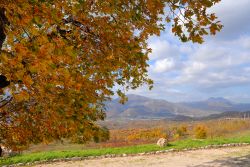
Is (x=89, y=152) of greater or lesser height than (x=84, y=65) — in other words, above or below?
below

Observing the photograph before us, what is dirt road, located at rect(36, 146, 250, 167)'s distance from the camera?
866 inches

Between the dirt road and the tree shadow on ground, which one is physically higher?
the dirt road

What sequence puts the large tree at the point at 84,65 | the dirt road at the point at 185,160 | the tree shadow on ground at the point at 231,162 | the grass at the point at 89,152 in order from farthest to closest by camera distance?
the grass at the point at 89,152, the dirt road at the point at 185,160, the tree shadow on ground at the point at 231,162, the large tree at the point at 84,65

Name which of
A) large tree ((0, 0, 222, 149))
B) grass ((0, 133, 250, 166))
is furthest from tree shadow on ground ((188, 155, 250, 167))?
large tree ((0, 0, 222, 149))

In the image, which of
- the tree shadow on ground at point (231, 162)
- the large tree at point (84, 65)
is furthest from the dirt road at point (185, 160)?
the large tree at point (84, 65)

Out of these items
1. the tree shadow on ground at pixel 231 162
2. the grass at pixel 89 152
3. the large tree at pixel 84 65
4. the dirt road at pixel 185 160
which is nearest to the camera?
the large tree at pixel 84 65

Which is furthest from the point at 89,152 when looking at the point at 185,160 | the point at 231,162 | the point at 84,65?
the point at 84,65

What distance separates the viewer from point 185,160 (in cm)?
2391

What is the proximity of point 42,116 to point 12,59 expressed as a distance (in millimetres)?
4430

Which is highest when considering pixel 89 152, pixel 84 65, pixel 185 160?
pixel 84 65

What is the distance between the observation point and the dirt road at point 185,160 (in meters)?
22.0

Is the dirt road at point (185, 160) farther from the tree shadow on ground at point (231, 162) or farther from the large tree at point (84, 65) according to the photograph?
the large tree at point (84, 65)

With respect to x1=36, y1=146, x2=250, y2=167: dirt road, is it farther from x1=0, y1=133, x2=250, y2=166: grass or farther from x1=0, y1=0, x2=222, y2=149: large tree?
x1=0, y1=0, x2=222, y2=149: large tree

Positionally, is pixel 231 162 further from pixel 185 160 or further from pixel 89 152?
pixel 89 152
